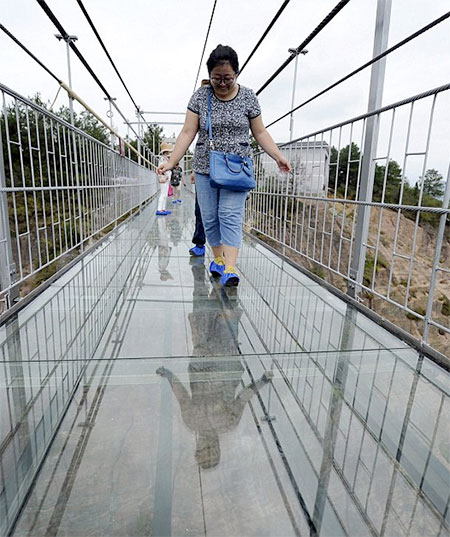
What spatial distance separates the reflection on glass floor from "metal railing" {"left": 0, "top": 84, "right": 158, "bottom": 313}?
0.38 metres

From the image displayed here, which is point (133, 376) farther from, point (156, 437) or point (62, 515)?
point (62, 515)

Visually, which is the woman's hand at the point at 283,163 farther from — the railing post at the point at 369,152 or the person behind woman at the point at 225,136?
the railing post at the point at 369,152

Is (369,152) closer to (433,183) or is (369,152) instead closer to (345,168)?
(345,168)

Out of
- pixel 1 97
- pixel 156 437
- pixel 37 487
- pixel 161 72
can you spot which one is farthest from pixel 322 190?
pixel 161 72

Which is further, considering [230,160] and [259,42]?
[259,42]

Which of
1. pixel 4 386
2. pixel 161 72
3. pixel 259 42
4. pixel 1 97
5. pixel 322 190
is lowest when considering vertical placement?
pixel 4 386

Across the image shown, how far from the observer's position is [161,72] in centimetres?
1015

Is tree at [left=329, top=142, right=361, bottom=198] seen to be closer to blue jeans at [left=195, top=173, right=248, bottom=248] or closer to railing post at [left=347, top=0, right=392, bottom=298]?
railing post at [left=347, top=0, right=392, bottom=298]

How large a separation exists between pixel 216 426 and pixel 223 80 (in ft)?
6.06

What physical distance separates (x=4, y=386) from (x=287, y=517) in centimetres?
94

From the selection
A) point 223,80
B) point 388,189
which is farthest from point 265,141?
point 388,189

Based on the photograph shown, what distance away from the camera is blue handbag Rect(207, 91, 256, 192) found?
2227mm

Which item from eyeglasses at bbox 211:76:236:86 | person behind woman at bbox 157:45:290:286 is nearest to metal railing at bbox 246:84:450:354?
person behind woman at bbox 157:45:290:286

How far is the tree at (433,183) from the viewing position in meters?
1.57
